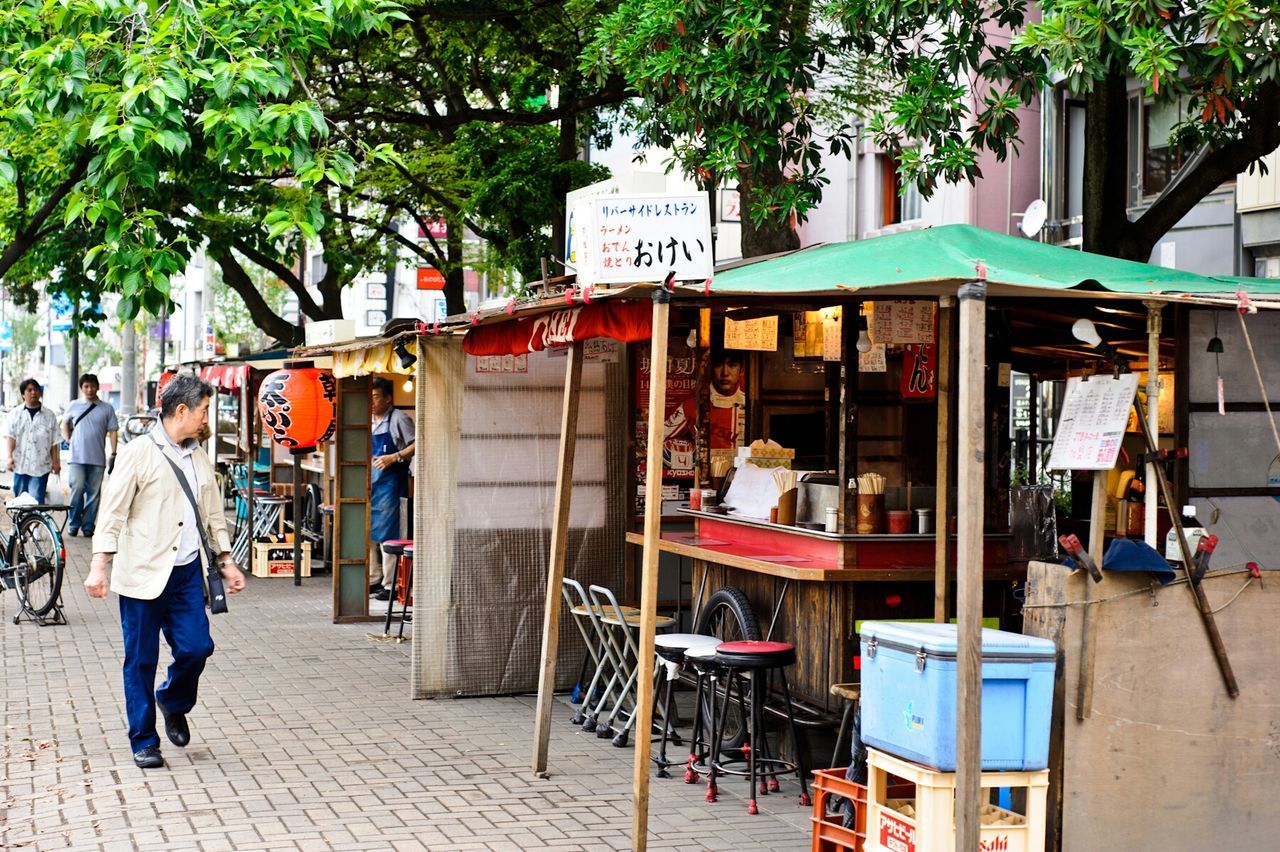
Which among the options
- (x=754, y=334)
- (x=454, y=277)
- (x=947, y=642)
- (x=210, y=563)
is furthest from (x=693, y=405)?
(x=454, y=277)

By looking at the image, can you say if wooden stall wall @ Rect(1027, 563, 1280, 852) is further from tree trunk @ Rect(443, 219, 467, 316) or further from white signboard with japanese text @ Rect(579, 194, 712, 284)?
tree trunk @ Rect(443, 219, 467, 316)

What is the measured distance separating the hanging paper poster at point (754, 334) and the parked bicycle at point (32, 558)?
6.37 meters

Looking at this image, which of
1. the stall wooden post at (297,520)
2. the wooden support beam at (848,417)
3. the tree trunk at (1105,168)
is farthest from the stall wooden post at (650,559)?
the stall wooden post at (297,520)

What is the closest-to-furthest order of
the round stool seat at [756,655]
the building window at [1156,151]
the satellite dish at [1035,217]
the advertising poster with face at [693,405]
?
the round stool seat at [756,655]
the advertising poster with face at [693,405]
the building window at [1156,151]
the satellite dish at [1035,217]

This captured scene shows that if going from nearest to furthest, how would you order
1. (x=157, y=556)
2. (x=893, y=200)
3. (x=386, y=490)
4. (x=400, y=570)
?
(x=157, y=556) < (x=400, y=570) < (x=386, y=490) < (x=893, y=200)

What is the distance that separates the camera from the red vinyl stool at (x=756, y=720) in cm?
774

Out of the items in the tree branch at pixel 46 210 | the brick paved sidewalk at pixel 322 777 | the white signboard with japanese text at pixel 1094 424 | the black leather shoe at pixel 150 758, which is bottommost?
the brick paved sidewalk at pixel 322 777

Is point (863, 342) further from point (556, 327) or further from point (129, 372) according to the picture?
point (129, 372)

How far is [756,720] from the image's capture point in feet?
25.8

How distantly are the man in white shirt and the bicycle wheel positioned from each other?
19.3 ft

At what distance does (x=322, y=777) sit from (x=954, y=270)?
4332 millimetres

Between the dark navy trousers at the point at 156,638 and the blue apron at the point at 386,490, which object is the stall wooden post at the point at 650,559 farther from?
the blue apron at the point at 386,490

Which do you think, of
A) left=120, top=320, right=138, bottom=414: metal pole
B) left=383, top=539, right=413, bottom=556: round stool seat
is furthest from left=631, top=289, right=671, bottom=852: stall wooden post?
left=120, top=320, right=138, bottom=414: metal pole

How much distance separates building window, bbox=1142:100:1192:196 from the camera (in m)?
18.0
